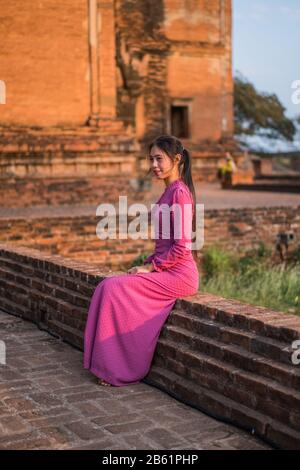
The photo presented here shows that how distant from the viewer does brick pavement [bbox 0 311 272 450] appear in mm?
3254

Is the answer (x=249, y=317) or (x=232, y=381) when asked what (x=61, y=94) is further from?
(x=232, y=381)

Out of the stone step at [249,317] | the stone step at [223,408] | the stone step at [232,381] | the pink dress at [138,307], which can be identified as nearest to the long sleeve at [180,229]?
the pink dress at [138,307]

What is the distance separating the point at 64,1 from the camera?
42.3ft

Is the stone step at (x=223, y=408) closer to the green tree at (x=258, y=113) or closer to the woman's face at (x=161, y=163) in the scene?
the woman's face at (x=161, y=163)

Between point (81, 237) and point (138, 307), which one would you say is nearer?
point (138, 307)

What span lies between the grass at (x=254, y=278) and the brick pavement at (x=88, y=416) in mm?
4130

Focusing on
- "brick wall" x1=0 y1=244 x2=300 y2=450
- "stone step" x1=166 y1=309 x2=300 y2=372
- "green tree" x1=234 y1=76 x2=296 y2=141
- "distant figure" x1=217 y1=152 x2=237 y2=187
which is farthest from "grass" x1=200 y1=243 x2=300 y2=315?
"green tree" x1=234 y1=76 x2=296 y2=141

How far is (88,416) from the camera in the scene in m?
3.60

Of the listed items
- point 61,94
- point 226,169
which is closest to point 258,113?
point 226,169

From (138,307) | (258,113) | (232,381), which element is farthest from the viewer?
(258,113)

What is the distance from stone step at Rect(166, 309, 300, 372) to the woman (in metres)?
0.15

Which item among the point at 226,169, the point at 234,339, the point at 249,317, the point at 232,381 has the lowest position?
the point at 232,381

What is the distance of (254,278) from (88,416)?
6.52 m

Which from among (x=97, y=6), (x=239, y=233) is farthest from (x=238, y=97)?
(x=239, y=233)
